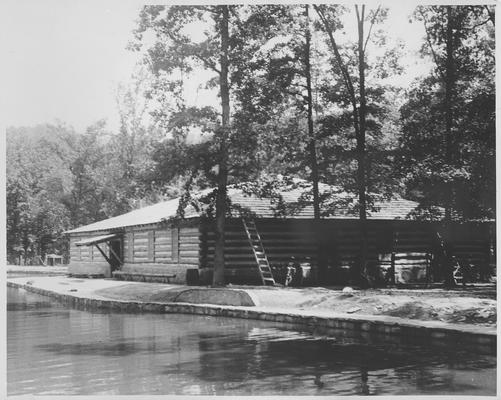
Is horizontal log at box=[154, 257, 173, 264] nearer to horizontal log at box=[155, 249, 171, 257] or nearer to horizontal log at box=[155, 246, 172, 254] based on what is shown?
horizontal log at box=[155, 249, 171, 257]

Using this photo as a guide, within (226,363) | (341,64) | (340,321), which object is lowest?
(226,363)

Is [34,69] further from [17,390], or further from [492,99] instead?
[492,99]

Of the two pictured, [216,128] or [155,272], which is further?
[155,272]

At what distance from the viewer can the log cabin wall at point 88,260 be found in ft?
128

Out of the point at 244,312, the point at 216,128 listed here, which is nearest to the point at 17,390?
the point at 244,312

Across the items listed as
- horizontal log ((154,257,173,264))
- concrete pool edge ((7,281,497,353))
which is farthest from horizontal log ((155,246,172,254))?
concrete pool edge ((7,281,497,353))

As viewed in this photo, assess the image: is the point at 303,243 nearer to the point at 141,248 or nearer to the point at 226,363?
the point at 141,248

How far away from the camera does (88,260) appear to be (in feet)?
136

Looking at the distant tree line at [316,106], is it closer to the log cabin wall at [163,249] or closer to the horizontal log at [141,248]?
the log cabin wall at [163,249]

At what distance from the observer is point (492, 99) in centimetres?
2041

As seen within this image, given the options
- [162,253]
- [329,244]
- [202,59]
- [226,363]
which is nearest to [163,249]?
[162,253]

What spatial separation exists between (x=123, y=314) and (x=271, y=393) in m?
10.9

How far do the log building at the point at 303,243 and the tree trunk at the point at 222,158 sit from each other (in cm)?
66

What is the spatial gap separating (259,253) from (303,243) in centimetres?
261
